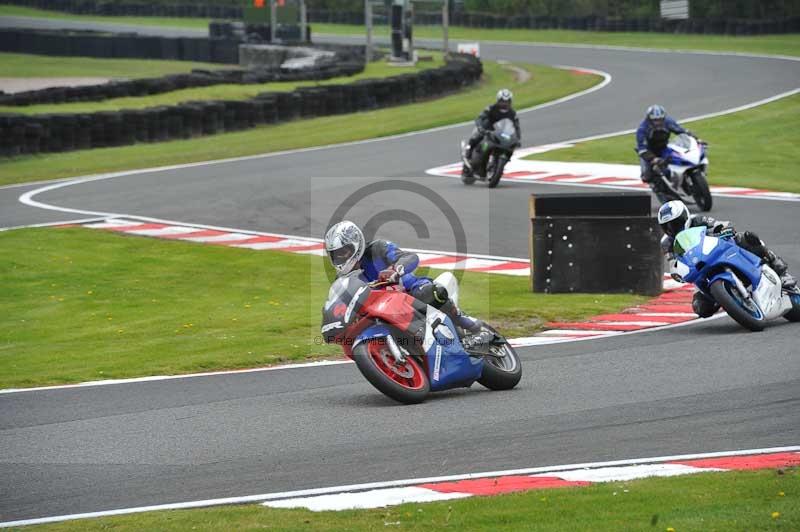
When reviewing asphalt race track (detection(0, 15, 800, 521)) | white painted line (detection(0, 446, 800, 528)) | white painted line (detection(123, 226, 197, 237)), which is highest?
white painted line (detection(0, 446, 800, 528))

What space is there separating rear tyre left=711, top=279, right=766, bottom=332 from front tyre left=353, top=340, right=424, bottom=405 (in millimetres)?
3368

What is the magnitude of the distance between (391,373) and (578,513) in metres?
3.25

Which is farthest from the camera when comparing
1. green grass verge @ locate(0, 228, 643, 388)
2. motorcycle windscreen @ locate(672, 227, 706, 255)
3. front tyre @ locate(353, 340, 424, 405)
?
motorcycle windscreen @ locate(672, 227, 706, 255)

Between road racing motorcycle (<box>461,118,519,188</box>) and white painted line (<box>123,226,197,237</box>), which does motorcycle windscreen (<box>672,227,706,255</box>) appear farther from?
road racing motorcycle (<box>461,118,519,188</box>)

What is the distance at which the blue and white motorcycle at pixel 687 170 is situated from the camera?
1975cm

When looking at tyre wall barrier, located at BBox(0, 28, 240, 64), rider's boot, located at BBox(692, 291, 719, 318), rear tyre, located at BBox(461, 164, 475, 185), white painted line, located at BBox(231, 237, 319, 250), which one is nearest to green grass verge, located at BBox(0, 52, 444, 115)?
rear tyre, located at BBox(461, 164, 475, 185)

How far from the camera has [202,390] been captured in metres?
10.7

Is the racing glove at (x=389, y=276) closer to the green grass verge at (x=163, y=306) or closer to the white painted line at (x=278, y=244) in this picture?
the green grass verge at (x=163, y=306)

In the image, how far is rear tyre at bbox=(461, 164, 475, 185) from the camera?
920 inches

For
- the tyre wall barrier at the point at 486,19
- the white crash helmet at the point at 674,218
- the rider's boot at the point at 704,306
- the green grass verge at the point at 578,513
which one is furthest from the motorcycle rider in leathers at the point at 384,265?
the tyre wall barrier at the point at 486,19

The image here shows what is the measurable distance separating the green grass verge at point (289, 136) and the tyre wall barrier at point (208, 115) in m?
0.29

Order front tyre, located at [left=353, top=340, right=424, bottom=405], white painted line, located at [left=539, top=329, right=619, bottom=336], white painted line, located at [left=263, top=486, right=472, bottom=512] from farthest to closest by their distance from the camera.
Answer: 1. white painted line, located at [left=539, top=329, right=619, bottom=336]
2. front tyre, located at [left=353, top=340, right=424, bottom=405]
3. white painted line, located at [left=263, top=486, right=472, bottom=512]

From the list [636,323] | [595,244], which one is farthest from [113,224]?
[636,323]

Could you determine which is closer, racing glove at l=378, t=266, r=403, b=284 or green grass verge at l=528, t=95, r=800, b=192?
racing glove at l=378, t=266, r=403, b=284
